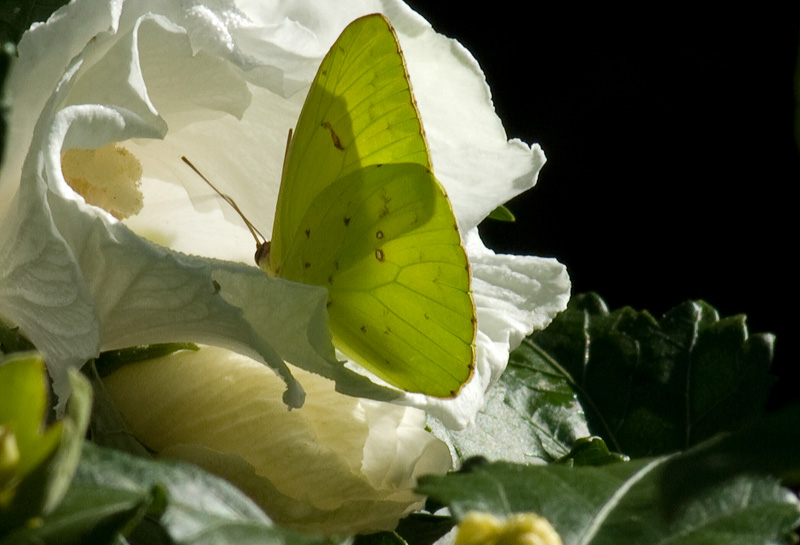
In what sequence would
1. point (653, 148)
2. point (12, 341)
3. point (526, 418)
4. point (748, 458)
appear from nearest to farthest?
point (748, 458) → point (12, 341) → point (526, 418) → point (653, 148)

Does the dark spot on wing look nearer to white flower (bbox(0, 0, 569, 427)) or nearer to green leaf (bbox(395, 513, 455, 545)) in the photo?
white flower (bbox(0, 0, 569, 427))

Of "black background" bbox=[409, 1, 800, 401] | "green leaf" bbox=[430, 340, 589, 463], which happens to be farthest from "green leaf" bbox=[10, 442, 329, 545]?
"black background" bbox=[409, 1, 800, 401]

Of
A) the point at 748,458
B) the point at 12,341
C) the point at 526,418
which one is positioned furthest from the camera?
the point at 526,418

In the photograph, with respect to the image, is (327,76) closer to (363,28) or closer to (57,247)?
(363,28)

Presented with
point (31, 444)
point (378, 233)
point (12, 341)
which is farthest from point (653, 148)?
point (31, 444)

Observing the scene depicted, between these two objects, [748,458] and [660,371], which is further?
[660,371]

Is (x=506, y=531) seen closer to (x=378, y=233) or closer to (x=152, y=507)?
(x=152, y=507)

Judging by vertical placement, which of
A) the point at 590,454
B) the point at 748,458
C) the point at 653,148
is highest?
Answer: the point at 748,458
